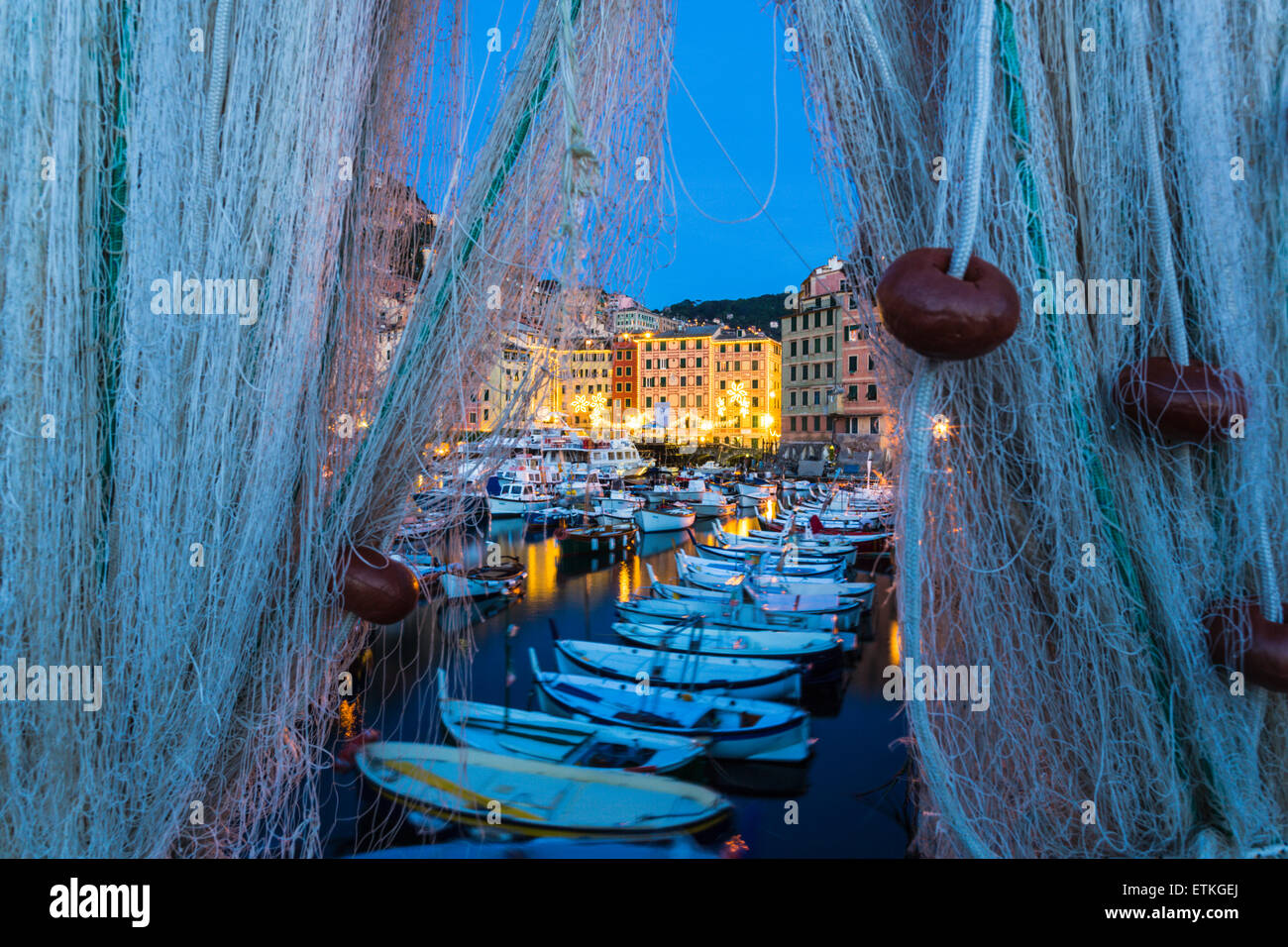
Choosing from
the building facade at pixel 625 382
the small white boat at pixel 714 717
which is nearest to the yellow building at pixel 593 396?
the building facade at pixel 625 382

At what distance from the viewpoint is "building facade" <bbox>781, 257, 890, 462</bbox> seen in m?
40.8

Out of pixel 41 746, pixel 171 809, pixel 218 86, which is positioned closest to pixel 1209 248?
pixel 218 86

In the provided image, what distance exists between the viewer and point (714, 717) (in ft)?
21.9

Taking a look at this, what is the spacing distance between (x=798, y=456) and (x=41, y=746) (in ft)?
153

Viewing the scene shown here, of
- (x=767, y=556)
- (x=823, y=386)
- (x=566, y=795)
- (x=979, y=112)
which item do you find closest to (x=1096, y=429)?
(x=979, y=112)

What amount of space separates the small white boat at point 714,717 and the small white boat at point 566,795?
4.38 ft

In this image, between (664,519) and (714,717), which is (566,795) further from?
(664,519)

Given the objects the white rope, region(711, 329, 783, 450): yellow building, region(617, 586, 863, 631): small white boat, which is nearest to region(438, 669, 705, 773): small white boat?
region(617, 586, 863, 631): small white boat

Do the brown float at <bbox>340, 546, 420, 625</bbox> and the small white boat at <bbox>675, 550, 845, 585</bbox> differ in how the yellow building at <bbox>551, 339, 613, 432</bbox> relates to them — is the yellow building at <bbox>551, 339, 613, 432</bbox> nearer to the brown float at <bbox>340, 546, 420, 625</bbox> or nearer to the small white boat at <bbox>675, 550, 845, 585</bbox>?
the small white boat at <bbox>675, 550, 845, 585</bbox>

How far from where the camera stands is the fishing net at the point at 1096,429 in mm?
Result: 1360

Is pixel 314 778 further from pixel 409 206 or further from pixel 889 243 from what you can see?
pixel 889 243

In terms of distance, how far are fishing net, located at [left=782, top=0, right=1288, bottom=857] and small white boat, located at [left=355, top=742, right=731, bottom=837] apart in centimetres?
366

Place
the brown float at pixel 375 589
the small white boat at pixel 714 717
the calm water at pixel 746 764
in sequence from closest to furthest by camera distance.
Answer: the brown float at pixel 375 589
the calm water at pixel 746 764
the small white boat at pixel 714 717

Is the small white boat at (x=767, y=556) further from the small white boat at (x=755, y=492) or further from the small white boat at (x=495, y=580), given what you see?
the small white boat at (x=755, y=492)
